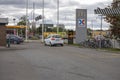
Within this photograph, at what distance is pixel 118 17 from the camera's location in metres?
41.5

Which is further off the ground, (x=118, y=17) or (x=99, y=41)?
(x=118, y=17)

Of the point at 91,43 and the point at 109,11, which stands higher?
the point at 109,11

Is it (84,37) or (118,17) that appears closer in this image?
(118,17)

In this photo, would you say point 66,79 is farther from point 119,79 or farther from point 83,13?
point 83,13

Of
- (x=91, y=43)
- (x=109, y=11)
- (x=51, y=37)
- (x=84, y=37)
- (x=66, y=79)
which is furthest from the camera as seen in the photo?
(x=84, y=37)

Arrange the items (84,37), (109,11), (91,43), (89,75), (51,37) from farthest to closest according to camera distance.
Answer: (84,37), (51,37), (91,43), (109,11), (89,75)

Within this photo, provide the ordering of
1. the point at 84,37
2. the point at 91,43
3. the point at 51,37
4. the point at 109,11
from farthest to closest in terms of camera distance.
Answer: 1. the point at 84,37
2. the point at 51,37
3. the point at 91,43
4. the point at 109,11

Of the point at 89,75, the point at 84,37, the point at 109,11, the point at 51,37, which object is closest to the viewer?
the point at 89,75

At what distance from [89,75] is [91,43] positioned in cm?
2980

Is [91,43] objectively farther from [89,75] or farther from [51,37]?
[89,75]

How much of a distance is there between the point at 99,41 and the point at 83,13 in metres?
11.8

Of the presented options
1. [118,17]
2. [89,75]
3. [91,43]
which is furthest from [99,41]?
[89,75]

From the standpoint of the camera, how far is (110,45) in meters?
45.2

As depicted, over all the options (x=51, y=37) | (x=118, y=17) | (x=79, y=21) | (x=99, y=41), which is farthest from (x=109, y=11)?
(x=79, y=21)
